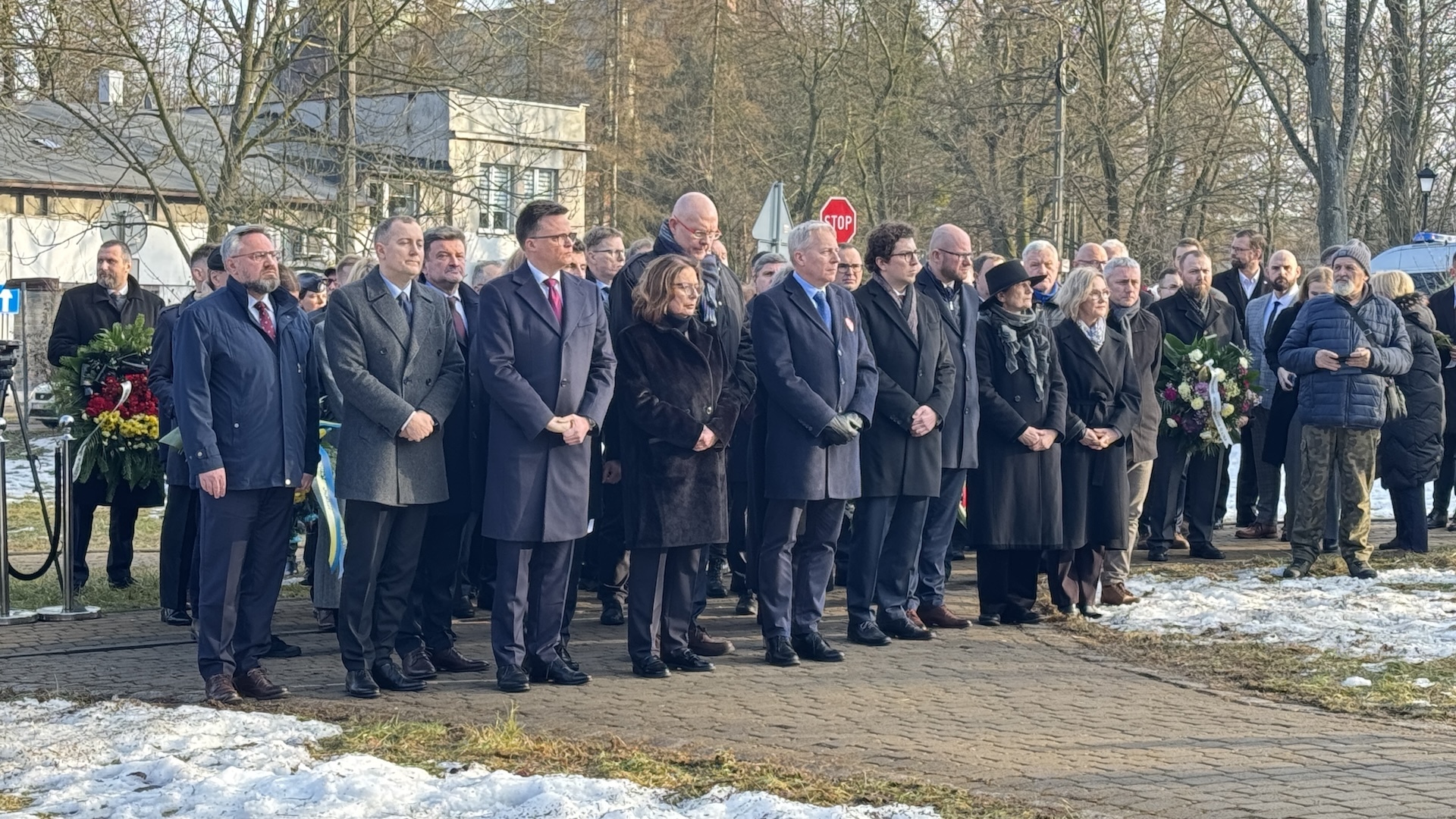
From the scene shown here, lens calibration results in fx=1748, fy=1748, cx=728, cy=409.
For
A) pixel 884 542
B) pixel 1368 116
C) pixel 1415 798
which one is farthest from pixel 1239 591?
pixel 1368 116

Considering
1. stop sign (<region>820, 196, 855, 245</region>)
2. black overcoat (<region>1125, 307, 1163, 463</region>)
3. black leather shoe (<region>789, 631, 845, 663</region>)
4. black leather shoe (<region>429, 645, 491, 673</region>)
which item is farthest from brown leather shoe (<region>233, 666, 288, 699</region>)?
stop sign (<region>820, 196, 855, 245</region>)

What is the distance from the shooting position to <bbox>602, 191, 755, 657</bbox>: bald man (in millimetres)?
8609

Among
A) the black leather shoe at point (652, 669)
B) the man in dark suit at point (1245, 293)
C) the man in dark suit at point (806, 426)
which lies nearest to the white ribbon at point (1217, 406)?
the man in dark suit at point (1245, 293)

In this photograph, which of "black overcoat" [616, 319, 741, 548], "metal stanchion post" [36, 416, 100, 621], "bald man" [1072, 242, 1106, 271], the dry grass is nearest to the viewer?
the dry grass

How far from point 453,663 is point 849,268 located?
125 inches

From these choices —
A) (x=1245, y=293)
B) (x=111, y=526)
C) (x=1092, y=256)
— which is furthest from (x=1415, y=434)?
(x=111, y=526)

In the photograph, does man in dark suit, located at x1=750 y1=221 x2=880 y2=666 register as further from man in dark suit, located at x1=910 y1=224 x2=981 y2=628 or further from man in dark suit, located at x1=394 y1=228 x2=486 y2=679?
man in dark suit, located at x1=394 y1=228 x2=486 y2=679

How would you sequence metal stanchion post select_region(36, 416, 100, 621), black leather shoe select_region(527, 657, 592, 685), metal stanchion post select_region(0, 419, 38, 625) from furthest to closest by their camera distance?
metal stanchion post select_region(36, 416, 100, 621), metal stanchion post select_region(0, 419, 38, 625), black leather shoe select_region(527, 657, 592, 685)

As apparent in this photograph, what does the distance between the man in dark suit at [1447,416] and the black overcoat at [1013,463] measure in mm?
4930

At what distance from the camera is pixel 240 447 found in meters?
7.59

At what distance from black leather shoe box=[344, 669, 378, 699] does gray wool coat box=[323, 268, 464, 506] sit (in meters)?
0.77

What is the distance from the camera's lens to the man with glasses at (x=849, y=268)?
31.4ft

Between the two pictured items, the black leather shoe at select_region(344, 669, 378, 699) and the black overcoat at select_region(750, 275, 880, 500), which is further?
the black overcoat at select_region(750, 275, 880, 500)

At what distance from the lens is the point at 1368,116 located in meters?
36.8
